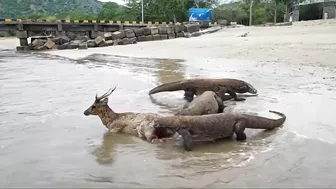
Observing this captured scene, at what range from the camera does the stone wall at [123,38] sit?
28656mm

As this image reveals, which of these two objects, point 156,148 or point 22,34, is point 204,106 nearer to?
point 156,148

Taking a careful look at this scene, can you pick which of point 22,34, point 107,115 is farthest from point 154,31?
point 107,115

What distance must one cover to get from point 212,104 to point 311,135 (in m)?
1.66

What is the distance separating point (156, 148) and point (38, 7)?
407 ft

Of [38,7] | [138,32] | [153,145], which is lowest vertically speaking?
[153,145]

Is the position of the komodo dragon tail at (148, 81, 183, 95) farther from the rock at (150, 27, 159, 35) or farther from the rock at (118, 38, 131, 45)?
the rock at (150, 27, 159, 35)

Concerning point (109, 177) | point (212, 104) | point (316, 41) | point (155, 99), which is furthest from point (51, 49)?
point (109, 177)

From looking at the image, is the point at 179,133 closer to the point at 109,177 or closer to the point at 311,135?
the point at 109,177

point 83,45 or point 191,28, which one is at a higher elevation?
point 191,28

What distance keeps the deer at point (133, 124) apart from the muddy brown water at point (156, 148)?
0.13 meters

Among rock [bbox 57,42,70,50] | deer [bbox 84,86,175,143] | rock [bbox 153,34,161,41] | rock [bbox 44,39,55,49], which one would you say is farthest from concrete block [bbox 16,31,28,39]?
deer [bbox 84,86,175,143]

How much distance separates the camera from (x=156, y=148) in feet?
15.9

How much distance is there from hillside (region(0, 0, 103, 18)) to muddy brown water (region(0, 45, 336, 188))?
106442 mm

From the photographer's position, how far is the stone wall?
2866 cm
